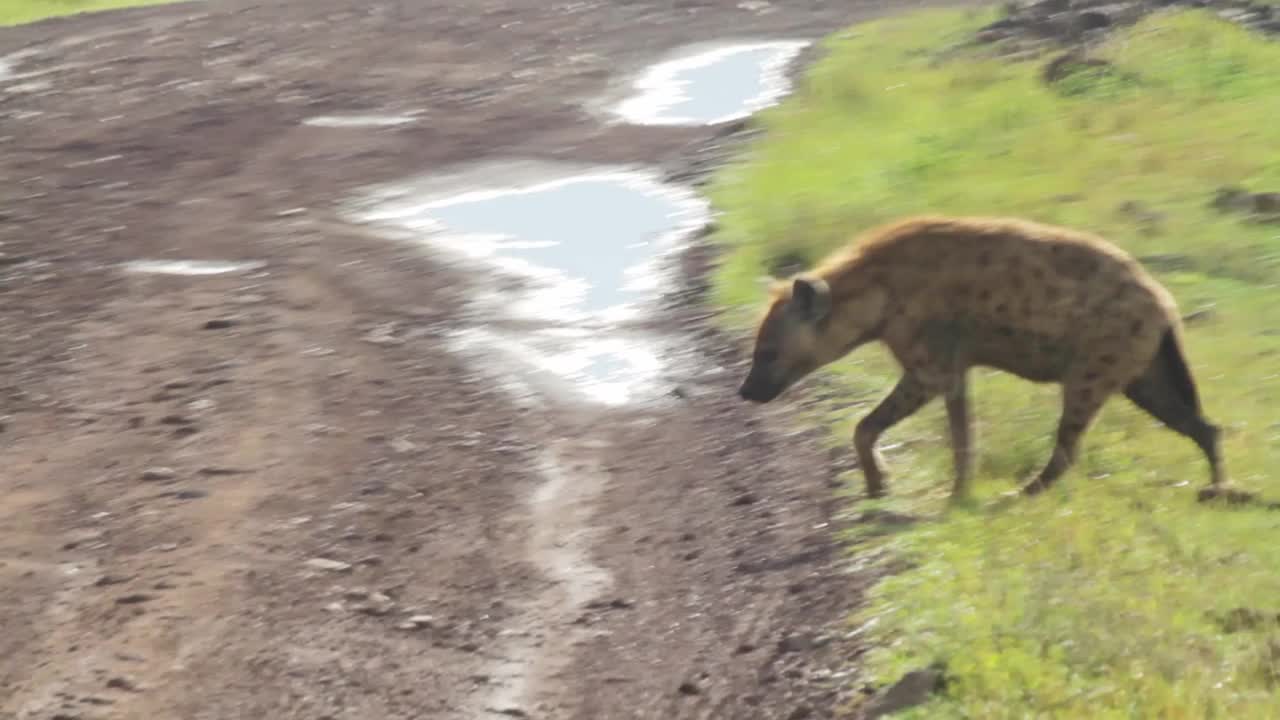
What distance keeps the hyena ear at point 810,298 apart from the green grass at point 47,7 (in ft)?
76.1

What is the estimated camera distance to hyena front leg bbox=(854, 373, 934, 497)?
8133mm

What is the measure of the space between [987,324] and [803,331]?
833 millimetres

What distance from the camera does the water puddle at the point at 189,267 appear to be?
13641 millimetres

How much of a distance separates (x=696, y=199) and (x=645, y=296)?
3.13 m

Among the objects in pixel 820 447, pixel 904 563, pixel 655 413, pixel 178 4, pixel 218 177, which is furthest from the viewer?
pixel 178 4

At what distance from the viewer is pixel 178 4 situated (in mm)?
30469

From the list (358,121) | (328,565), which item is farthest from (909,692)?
(358,121)

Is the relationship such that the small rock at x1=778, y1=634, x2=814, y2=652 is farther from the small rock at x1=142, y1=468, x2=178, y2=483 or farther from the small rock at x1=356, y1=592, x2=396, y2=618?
the small rock at x1=142, y1=468, x2=178, y2=483

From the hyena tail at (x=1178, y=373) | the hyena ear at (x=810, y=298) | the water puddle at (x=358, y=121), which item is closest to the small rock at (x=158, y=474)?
the hyena ear at (x=810, y=298)

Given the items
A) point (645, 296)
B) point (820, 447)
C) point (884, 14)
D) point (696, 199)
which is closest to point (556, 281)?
point (645, 296)

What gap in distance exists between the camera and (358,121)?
806 inches

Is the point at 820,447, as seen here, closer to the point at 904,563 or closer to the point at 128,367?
the point at 904,563

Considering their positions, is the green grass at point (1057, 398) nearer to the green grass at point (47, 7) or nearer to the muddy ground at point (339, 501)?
the muddy ground at point (339, 501)

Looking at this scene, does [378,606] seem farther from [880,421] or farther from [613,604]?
[880,421]
